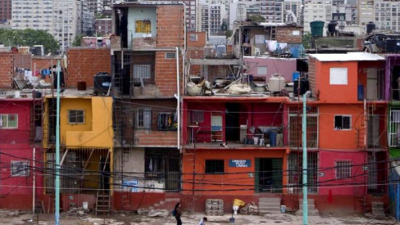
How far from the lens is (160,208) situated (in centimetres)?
3897

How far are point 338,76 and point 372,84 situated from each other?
180cm

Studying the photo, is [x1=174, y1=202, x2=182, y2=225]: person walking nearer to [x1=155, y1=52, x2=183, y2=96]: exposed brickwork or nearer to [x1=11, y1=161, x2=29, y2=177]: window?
[x1=155, y1=52, x2=183, y2=96]: exposed brickwork

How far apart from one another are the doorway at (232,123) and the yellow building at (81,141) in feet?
16.8

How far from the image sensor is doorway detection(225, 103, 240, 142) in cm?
4028

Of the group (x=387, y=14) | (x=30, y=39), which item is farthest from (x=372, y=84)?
(x=387, y=14)

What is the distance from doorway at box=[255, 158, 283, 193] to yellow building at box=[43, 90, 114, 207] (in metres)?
6.15

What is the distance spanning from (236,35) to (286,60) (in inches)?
463

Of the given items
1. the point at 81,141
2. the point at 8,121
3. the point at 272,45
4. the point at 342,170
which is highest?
the point at 272,45

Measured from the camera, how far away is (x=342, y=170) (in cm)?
3900

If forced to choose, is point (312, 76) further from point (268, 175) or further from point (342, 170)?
point (268, 175)

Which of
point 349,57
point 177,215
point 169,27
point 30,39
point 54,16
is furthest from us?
point 54,16

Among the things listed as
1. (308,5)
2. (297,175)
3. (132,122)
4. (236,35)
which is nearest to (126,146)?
(132,122)

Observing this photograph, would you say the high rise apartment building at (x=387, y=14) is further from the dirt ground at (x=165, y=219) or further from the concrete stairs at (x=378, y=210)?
the dirt ground at (x=165, y=219)

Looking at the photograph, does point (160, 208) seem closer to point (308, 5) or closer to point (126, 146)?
point (126, 146)
